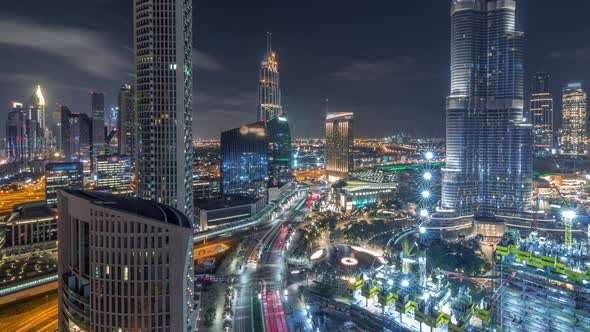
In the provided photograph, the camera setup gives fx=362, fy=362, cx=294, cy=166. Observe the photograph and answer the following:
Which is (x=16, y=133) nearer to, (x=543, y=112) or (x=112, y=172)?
(x=112, y=172)

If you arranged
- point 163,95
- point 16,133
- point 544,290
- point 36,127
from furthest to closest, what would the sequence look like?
point 36,127 < point 16,133 < point 163,95 < point 544,290

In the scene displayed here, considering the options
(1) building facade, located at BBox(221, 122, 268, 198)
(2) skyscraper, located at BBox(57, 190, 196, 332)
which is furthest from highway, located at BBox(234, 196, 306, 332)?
(1) building facade, located at BBox(221, 122, 268, 198)

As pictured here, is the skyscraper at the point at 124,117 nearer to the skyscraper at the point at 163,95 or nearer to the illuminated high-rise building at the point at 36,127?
the illuminated high-rise building at the point at 36,127

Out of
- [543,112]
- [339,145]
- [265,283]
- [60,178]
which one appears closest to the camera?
[265,283]

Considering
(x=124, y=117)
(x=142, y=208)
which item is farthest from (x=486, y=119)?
(x=124, y=117)

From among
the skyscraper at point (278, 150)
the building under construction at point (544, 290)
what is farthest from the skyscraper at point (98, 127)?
the building under construction at point (544, 290)

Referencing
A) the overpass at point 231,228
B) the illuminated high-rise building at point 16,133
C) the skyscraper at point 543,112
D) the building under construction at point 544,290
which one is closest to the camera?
the building under construction at point 544,290

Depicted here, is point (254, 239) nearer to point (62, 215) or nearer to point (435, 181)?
point (62, 215)
